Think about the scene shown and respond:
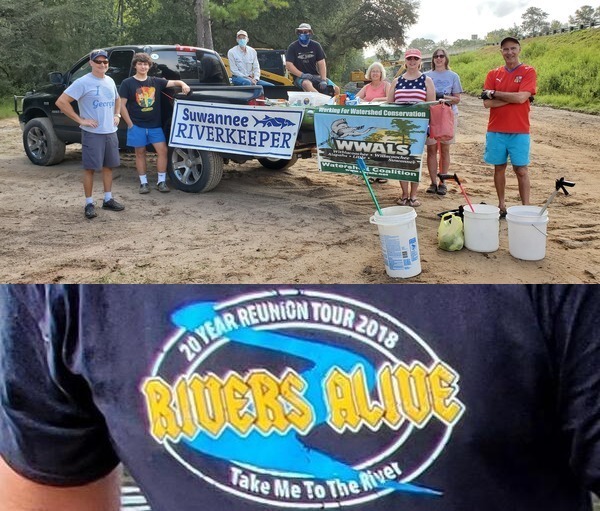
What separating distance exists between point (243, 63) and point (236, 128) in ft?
1.78

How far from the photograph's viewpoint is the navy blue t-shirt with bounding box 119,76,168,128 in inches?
106

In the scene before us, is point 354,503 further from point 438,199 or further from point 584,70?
point 438,199

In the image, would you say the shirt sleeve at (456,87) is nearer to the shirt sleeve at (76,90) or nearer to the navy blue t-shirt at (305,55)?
the navy blue t-shirt at (305,55)

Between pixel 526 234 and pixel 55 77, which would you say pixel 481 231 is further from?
pixel 55 77

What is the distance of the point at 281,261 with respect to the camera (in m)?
1.86

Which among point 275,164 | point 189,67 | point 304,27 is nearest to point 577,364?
point 304,27

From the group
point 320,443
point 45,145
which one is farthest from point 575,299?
point 45,145

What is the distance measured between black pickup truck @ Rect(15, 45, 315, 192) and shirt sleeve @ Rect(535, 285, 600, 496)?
1.46 meters

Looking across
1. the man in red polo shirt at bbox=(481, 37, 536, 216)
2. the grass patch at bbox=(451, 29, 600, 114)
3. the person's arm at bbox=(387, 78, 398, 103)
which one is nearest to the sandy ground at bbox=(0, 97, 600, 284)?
the man in red polo shirt at bbox=(481, 37, 536, 216)

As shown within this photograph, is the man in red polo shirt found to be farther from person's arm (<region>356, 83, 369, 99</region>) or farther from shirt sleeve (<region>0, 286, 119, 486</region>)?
shirt sleeve (<region>0, 286, 119, 486</region>)

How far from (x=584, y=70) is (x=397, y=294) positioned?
4.93 feet

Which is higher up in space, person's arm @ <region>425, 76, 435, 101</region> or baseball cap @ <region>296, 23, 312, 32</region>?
baseball cap @ <region>296, 23, 312, 32</region>

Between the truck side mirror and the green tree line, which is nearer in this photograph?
the green tree line

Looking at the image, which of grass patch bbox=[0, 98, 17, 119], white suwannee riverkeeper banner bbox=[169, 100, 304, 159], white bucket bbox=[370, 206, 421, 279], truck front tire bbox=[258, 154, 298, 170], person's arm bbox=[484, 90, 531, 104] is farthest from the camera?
truck front tire bbox=[258, 154, 298, 170]
